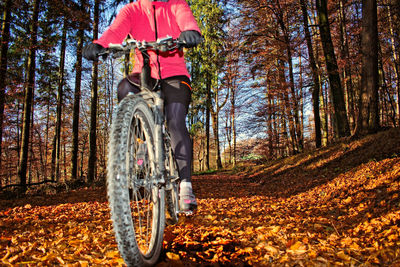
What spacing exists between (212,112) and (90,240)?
72.9 ft

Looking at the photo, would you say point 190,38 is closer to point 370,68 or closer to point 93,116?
point 370,68

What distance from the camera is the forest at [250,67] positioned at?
9352 mm

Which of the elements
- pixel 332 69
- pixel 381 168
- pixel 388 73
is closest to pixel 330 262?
pixel 381 168

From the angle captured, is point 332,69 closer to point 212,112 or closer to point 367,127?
point 367,127

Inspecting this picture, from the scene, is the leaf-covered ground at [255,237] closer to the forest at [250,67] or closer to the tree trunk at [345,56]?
the forest at [250,67]

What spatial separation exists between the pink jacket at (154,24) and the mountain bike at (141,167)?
266mm

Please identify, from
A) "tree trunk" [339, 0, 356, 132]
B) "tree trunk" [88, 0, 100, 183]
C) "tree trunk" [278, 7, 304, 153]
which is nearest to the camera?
"tree trunk" [88, 0, 100, 183]

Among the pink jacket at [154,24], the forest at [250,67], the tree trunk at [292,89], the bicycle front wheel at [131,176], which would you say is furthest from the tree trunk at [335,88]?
the bicycle front wheel at [131,176]

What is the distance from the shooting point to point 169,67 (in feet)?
8.05

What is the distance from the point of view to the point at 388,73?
21.5 metres

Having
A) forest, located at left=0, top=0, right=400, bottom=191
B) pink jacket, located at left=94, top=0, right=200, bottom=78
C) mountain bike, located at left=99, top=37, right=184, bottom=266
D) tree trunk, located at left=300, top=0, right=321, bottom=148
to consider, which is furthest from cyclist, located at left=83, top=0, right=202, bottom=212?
tree trunk, located at left=300, top=0, right=321, bottom=148

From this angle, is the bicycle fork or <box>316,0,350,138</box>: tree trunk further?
<box>316,0,350,138</box>: tree trunk

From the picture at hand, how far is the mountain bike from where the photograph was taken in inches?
55.8

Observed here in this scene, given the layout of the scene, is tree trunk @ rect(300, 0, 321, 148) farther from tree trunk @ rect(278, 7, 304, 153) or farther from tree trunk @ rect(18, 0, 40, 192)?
tree trunk @ rect(18, 0, 40, 192)
